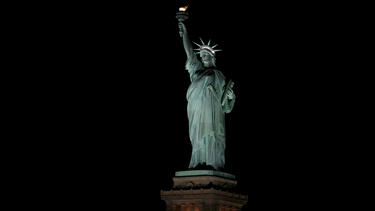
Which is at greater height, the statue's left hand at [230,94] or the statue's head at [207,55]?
the statue's head at [207,55]

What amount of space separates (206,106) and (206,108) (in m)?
0.06

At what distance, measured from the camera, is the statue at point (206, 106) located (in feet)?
57.6

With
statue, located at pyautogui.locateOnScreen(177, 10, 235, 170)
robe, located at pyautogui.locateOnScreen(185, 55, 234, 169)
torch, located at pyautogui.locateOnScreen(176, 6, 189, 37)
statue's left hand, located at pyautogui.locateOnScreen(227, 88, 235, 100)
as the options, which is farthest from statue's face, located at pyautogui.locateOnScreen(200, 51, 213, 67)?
torch, located at pyautogui.locateOnScreen(176, 6, 189, 37)

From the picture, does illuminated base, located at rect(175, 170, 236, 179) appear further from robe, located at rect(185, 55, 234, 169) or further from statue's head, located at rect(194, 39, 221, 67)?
statue's head, located at rect(194, 39, 221, 67)

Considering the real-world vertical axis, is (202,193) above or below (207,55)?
below

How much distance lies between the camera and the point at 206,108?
58.2 feet

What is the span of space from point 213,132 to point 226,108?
120cm

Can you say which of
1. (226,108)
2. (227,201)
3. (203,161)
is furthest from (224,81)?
(227,201)

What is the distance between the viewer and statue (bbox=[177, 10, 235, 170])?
57.6ft

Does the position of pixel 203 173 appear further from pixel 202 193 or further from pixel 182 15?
pixel 182 15

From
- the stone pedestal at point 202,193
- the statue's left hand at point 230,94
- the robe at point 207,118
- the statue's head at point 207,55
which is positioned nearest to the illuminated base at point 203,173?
the stone pedestal at point 202,193

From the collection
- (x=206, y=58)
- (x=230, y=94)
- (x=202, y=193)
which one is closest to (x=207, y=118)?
A: (x=230, y=94)

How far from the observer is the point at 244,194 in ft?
57.5

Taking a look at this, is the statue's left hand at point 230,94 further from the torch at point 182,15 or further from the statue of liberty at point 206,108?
the torch at point 182,15
